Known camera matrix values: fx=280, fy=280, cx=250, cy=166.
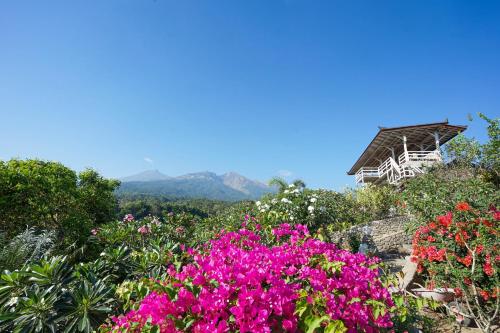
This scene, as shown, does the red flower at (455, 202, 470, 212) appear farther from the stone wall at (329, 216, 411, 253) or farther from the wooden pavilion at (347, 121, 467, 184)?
the wooden pavilion at (347, 121, 467, 184)

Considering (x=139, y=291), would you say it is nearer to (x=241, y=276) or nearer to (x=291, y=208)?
(x=241, y=276)

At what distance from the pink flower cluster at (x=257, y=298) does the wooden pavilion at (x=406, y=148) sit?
1459 centimetres

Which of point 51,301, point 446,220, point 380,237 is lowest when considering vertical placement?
point 380,237

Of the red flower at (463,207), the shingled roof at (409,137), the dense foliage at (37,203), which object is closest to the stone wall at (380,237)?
the red flower at (463,207)

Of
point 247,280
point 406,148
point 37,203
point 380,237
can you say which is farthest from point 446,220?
point 406,148

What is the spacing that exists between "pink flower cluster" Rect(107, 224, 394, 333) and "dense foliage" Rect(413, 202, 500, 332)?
2401 millimetres

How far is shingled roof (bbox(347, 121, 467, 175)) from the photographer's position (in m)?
15.9

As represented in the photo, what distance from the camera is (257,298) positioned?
1514mm

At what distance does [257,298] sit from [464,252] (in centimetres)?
418

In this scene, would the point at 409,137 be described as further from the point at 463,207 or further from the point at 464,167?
the point at 463,207

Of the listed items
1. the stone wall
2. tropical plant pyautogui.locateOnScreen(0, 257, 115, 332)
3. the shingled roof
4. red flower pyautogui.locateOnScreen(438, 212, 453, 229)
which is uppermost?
the shingled roof

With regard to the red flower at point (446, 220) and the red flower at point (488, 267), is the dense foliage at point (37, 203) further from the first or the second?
the red flower at point (488, 267)

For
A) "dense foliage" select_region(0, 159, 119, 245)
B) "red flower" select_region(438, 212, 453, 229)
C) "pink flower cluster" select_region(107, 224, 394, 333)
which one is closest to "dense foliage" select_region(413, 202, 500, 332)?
"red flower" select_region(438, 212, 453, 229)

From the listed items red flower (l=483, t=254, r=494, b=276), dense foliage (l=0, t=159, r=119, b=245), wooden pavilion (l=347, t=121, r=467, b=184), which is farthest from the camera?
wooden pavilion (l=347, t=121, r=467, b=184)
